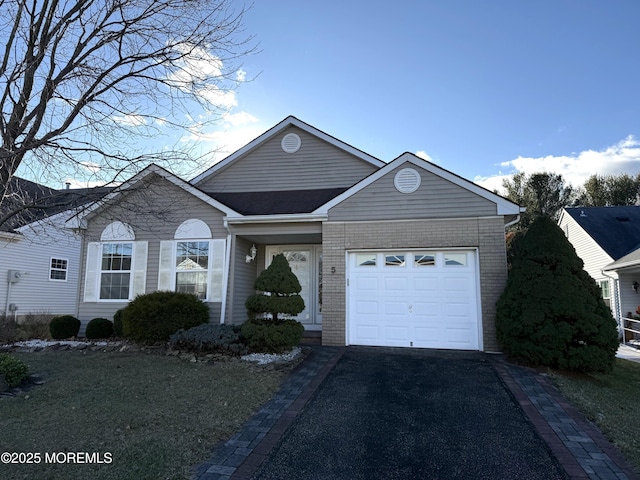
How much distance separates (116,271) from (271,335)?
5.69m

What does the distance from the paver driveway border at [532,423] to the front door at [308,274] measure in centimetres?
455

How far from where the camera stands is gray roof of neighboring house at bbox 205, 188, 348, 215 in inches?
419

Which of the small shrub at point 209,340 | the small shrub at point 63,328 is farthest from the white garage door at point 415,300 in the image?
the small shrub at point 63,328

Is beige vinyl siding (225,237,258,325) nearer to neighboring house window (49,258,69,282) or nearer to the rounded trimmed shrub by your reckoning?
the rounded trimmed shrub

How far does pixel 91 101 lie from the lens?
22.8 feet

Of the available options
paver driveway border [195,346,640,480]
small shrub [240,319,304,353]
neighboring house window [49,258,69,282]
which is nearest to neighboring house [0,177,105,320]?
neighboring house window [49,258,69,282]

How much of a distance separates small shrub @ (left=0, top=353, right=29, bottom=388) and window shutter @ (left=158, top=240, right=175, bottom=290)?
184 inches

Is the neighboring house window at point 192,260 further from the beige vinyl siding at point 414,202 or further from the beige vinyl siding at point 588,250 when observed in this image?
the beige vinyl siding at point 588,250

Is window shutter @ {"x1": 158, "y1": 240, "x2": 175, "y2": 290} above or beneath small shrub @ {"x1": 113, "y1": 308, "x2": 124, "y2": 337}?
above

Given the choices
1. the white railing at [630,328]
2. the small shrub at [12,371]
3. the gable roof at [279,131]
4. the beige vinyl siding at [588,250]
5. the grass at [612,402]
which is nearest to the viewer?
the grass at [612,402]

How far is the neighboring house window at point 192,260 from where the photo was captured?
1070cm

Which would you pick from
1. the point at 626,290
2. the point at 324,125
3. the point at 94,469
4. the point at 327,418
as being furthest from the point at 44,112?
the point at 626,290

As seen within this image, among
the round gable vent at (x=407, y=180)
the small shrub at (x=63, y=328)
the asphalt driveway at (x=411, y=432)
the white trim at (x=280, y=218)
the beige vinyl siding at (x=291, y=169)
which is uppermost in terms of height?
the beige vinyl siding at (x=291, y=169)

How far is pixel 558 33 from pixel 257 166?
353 inches
